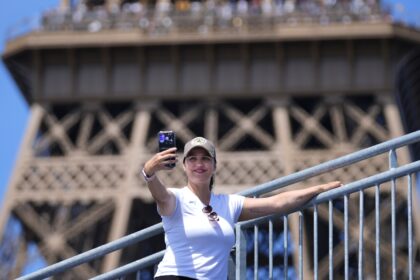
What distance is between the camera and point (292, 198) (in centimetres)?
908

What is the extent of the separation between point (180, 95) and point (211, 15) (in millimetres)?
2249

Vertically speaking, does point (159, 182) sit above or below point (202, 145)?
below

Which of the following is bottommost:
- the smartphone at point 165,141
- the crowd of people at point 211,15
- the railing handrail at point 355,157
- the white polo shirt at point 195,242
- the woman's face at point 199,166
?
the white polo shirt at point 195,242

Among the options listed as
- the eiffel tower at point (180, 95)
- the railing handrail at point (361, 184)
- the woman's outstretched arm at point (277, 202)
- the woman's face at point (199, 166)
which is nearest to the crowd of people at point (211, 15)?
the eiffel tower at point (180, 95)

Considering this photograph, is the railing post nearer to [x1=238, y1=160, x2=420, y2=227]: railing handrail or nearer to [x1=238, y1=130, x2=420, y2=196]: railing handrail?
[x1=238, y1=160, x2=420, y2=227]: railing handrail

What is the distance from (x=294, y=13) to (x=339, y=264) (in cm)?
754

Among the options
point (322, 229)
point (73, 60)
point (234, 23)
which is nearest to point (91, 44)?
point (73, 60)

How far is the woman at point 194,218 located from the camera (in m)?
8.38

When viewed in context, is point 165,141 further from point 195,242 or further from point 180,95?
point 180,95

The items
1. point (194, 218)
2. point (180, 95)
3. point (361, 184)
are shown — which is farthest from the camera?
point (180, 95)

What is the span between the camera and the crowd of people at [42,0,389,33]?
114 feet

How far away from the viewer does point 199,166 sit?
8.54 m

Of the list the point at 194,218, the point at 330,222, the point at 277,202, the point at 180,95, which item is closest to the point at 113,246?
the point at 194,218

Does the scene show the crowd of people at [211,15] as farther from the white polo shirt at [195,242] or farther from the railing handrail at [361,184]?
the white polo shirt at [195,242]
